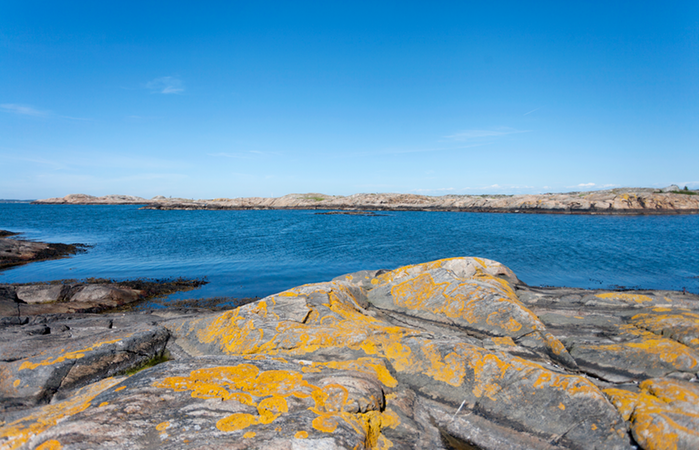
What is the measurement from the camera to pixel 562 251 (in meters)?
28.9

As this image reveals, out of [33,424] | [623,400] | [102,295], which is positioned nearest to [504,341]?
[623,400]

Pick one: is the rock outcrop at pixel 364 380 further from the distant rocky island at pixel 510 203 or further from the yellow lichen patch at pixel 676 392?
the distant rocky island at pixel 510 203

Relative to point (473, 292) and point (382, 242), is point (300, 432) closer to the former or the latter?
point (473, 292)

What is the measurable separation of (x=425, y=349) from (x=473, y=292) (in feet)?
11.5

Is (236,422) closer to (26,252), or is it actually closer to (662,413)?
(662,413)

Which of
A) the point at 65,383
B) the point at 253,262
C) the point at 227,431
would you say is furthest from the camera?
the point at 253,262

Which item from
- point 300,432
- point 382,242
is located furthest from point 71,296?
point 382,242

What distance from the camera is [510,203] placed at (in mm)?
93312

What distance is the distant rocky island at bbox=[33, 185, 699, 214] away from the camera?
7694cm

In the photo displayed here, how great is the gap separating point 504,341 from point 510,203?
96463 mm

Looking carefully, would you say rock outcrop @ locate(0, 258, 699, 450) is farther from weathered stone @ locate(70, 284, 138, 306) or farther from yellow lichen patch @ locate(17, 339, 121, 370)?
weathered stone @ locate(70, 284, 138, 306)

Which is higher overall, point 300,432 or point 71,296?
point 300,432

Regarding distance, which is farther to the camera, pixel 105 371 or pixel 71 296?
pixel 71 296

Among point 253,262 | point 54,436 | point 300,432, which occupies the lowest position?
point 253,262
